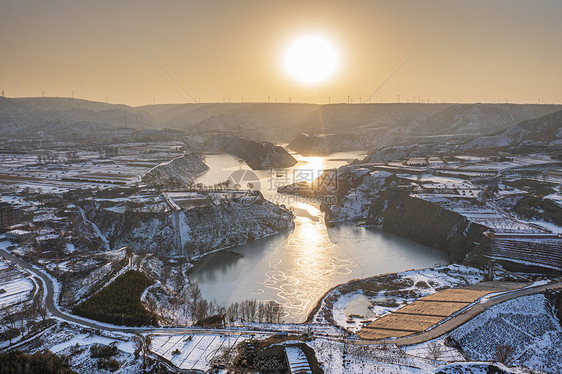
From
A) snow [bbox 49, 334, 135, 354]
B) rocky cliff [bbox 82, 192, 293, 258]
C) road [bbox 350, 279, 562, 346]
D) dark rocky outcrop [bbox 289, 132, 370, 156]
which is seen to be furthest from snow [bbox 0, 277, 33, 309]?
dark rocky outcrop [bbox 289, 132, 370, 156]

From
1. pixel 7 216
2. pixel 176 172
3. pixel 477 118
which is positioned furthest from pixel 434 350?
pixel 477 118

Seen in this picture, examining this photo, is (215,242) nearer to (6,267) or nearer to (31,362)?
(6,267)

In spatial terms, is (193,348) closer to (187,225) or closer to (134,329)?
(134,329)

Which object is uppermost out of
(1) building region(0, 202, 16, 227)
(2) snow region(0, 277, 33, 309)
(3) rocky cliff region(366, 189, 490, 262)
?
(1) building region(0, 202, 16, 227)

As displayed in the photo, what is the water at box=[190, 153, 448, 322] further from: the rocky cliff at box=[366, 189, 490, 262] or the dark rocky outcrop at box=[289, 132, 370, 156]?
the dark rocky outcrop at box=[289, 132, 370, 156]

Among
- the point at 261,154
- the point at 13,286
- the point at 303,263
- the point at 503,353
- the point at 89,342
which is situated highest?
the point at 261,154

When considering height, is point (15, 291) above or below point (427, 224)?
below
